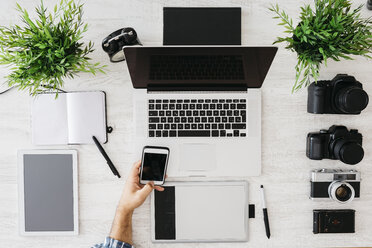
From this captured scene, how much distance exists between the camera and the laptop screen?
896mm

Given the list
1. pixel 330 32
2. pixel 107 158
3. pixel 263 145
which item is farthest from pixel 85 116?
pixel 330 32

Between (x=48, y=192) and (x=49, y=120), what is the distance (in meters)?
0.26

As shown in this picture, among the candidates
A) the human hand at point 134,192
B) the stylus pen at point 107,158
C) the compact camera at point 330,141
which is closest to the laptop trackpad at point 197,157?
the human hand at point 134,192

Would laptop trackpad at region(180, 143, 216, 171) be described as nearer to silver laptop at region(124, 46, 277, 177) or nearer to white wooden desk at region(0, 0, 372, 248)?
silver laptop at region(124, 46, 277, 177)

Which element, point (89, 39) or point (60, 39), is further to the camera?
point (89, 39)

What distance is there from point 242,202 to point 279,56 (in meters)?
0.55

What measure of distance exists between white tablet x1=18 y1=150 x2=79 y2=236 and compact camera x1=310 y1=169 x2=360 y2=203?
870 millimetres

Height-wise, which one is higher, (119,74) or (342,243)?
(119,74)

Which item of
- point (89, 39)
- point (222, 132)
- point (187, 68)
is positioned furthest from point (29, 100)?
point (222, 132)

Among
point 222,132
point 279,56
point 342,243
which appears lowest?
point 342,243

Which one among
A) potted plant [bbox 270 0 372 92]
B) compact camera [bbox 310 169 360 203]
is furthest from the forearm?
potted plant [bbox 270 0 372 92]

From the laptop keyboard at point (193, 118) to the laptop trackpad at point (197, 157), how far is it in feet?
0.14

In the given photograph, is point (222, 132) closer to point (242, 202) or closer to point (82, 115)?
point (242, 202)

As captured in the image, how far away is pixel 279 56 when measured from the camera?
1079mm
